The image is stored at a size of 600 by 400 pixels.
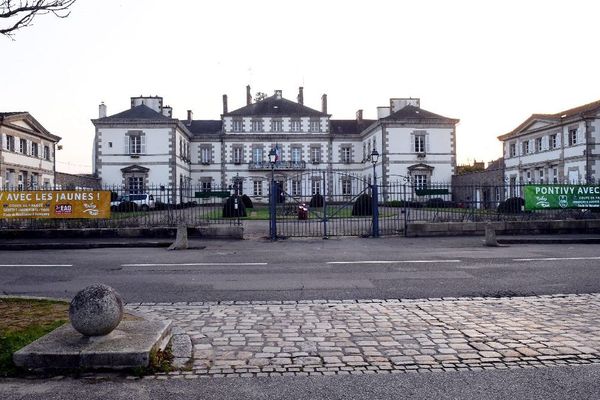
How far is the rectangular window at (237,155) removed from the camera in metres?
57.4

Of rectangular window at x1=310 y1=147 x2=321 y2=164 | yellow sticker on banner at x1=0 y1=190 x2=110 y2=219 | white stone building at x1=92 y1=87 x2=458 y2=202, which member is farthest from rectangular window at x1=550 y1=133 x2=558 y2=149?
yellow sticker on banner at x1=0 y1=190 x2=110 y2=219

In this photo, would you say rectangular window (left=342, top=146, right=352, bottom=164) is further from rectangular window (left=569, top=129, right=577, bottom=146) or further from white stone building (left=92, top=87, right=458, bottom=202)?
rectangular window (left=569, top=129, right=577, bottom=146)

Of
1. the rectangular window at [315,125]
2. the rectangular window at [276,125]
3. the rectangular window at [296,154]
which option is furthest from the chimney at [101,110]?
the rectangular window at [315,125]

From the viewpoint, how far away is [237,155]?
57.6 meters

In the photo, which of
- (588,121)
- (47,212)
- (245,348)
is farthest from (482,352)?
(588,121)

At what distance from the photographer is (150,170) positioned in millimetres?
50312

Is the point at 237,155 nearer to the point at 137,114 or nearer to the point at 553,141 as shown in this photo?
→ the point at 137,114

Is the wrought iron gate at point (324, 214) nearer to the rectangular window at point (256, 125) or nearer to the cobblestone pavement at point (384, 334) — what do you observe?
the cobblestone pavement at point (384, 334)

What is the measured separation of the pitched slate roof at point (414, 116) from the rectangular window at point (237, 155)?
17008 mm

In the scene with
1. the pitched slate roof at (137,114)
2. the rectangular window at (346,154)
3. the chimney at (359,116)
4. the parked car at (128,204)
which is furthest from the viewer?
the chimney at (359,116)

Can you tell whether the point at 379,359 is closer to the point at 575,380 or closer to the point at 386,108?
the point at 575,380

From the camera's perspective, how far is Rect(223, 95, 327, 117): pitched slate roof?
57.3 meters

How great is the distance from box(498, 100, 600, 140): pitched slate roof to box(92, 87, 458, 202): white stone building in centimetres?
669

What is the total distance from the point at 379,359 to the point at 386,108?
56.6 m
